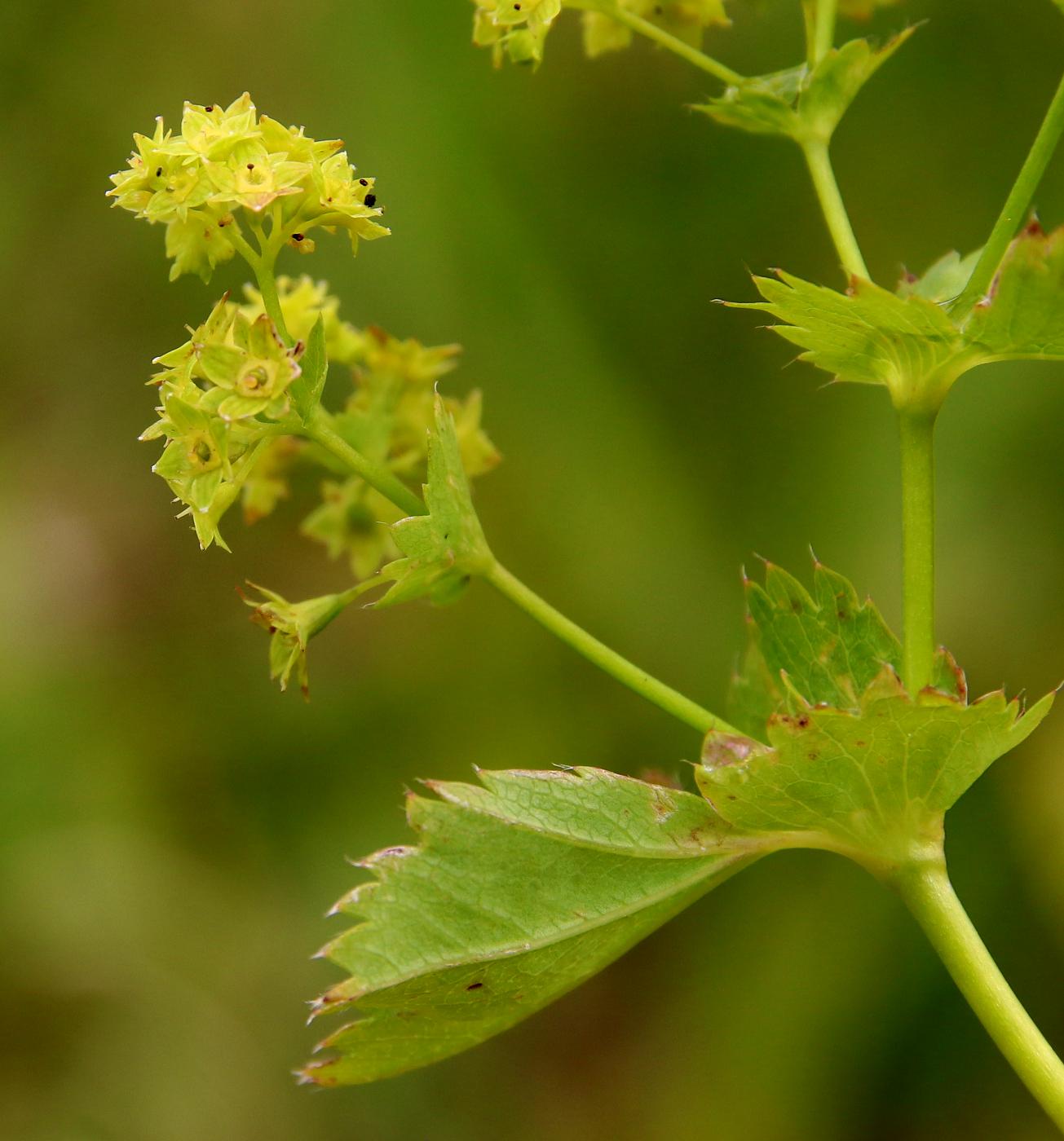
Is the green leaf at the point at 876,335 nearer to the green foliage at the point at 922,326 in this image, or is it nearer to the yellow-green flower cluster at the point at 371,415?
the green foliage at the point at 922,326

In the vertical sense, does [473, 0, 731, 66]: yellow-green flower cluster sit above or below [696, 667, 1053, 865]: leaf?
above

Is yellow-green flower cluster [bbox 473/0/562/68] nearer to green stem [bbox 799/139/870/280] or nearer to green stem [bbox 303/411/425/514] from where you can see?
green stem [bbox 799/139/870/280]

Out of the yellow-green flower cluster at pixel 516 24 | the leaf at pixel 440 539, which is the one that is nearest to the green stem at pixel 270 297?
the leaf at pixel 440 539

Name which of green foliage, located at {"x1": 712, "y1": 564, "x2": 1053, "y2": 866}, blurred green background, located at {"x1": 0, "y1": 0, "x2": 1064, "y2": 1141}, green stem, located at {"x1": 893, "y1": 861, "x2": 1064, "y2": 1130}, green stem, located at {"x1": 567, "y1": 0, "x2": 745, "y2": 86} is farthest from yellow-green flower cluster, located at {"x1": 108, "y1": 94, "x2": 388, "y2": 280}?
blurred green background, located at {"x1": 0, "y1": 0, "x2": 1064, "y2": 1141}

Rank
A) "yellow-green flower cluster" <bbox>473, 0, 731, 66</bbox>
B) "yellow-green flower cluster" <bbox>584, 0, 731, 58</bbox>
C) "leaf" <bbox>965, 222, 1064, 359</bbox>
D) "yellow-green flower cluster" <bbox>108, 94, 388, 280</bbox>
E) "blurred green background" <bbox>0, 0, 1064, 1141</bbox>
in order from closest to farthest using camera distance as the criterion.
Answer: "leaf" <bbox>965, 222, 1064, 359</bbox> < "yellow-green flower cluster" <bbox>108, 94, 388, 280</bbox> < "yellow-green flower cluster" <bbox>473, 0, 731, 66</bbox> < "yellow-green flower cluster" <bbox>584, 0, 731, 58</bbox> < "blurred green background" <bbox>0, 0, 1064, 1141</bbox>

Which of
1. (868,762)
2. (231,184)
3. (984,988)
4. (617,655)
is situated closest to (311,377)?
(231,184)

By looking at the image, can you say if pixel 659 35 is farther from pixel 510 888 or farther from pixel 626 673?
pixel 510 888

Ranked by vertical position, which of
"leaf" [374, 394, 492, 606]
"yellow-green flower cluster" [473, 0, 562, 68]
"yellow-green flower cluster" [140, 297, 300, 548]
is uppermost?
"yellow-green flower cluster" [473, 0, 562, 68]

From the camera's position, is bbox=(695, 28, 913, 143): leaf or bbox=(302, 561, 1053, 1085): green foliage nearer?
bbox=(302, 561, 1053, 1085): green foliage

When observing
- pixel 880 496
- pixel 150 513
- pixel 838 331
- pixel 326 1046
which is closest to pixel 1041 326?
pixel 838 331
